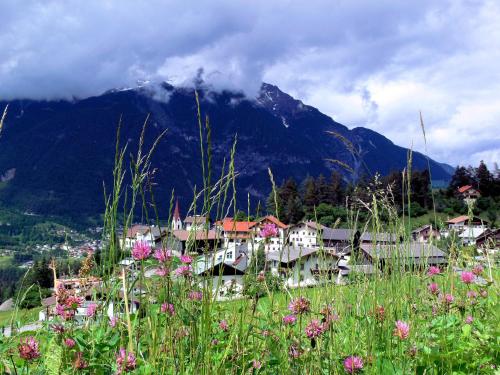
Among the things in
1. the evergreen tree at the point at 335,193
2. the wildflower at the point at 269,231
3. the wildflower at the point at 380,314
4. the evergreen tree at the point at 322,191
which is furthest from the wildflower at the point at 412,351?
the evergreen tree at the point at 335,193

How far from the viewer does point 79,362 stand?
4.91 feet

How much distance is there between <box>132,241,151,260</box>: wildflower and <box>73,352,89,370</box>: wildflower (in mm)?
381

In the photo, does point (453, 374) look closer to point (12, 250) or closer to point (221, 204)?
point (221, 204)

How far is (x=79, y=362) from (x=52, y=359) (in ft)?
2.10

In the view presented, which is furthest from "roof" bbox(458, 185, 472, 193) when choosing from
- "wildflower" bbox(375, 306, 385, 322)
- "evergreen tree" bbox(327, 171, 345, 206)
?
"wildflower" bbox(375, 306, 385, 322)

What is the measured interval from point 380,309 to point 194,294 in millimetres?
967

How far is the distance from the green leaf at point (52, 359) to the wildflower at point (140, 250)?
53 centimetres

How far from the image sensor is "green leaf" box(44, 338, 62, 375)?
76.4 inches

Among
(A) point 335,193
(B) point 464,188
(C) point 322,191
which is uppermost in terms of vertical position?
(C) point 322,191

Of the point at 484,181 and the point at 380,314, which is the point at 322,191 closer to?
the point at 484,181

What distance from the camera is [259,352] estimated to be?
2.29m


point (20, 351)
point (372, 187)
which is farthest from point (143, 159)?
point (372, 187)

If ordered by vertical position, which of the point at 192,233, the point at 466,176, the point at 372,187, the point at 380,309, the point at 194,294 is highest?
the point at 466,176

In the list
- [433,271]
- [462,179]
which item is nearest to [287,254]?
[433,271]
